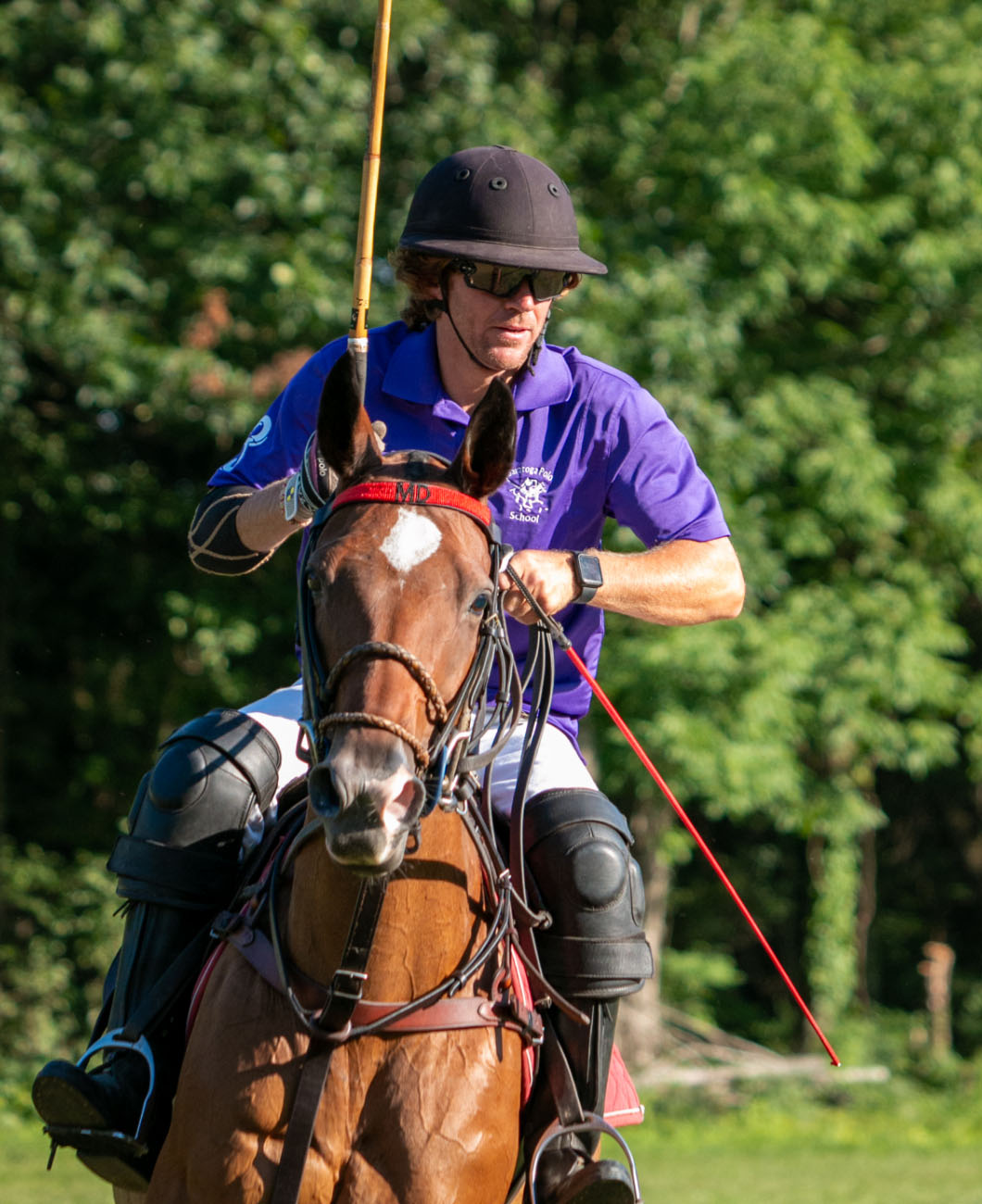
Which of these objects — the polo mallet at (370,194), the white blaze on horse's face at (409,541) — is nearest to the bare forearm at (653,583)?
the white blaze on horse's face at (409,541)

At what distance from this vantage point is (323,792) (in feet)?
8.77

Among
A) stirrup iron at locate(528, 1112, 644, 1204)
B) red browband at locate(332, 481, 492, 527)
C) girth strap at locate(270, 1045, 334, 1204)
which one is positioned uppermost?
red browband at locate(332, 481, 492, 527)

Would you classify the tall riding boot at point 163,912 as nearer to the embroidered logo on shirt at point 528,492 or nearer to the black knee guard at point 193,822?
the black knee guard at point 193,822

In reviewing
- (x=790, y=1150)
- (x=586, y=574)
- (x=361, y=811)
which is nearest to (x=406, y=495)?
(x=586, y=574)

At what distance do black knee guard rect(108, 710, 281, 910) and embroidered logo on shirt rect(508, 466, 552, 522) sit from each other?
0.90 metres

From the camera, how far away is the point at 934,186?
1572cm

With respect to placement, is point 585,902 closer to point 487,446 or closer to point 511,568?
point 511,568

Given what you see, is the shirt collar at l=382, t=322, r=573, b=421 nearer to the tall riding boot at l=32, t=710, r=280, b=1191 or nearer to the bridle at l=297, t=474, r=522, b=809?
the bridle at l=297, t=474, r=522, b=809

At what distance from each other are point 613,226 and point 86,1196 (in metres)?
9.20

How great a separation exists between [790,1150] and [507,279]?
1198 centimetres

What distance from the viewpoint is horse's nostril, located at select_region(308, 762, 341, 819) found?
2654 mm

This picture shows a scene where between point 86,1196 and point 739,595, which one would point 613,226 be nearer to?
point 86,1196

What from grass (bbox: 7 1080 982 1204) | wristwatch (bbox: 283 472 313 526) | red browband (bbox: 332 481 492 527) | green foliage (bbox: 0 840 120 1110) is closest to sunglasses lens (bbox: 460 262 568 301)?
wristwatch (bbox: 283 472 313 526)

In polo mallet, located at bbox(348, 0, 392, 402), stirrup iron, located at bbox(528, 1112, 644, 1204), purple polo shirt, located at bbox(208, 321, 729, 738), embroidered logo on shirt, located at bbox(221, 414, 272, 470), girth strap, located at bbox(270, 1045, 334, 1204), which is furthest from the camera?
embroidered logo on shirt, located at bbox(221, 414, 272, 470)
